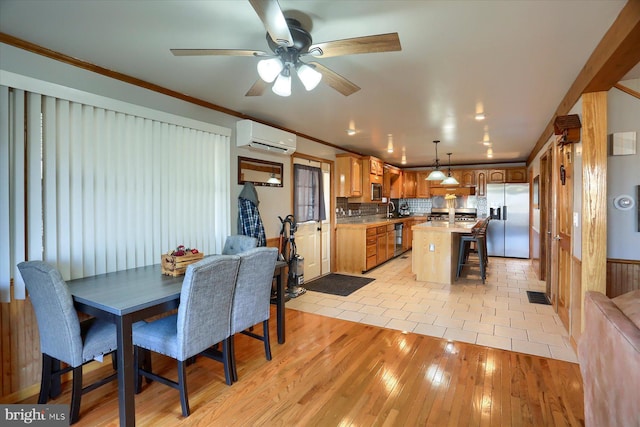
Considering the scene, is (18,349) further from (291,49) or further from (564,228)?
(564,228)

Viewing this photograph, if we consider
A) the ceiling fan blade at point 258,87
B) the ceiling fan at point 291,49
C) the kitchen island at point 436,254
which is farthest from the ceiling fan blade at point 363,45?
the kitchen island at point 436,254

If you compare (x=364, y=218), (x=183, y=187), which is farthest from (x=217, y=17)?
(x=364, y=218)

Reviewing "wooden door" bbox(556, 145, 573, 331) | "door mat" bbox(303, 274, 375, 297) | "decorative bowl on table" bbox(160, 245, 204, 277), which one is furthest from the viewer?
"door mat" bbox(303, 274, 375, 297)

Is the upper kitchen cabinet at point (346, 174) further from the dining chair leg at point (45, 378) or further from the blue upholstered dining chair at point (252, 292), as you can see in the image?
the dining chair leg at point (45, 378)

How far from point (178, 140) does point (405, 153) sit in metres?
4.76

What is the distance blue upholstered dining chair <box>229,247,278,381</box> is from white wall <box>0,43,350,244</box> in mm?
1332

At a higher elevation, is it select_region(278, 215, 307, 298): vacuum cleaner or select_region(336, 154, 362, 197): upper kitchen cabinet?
select_region(336, 154, 362, 197): upper kitchen cabinet

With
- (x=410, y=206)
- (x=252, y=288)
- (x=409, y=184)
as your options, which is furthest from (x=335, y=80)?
(x=410, y=206)

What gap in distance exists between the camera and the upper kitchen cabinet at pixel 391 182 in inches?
294

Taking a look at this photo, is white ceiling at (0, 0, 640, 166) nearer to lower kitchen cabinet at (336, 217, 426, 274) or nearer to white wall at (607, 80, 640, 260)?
white wall at (607, 80, 640, 260)

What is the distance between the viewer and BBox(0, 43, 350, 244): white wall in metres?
2.14

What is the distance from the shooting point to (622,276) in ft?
8.18

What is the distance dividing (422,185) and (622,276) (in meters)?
6.25

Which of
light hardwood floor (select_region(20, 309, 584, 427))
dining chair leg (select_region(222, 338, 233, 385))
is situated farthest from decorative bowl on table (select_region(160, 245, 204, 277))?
light hardwood floor (select_region(20, 309, 584, 427))
